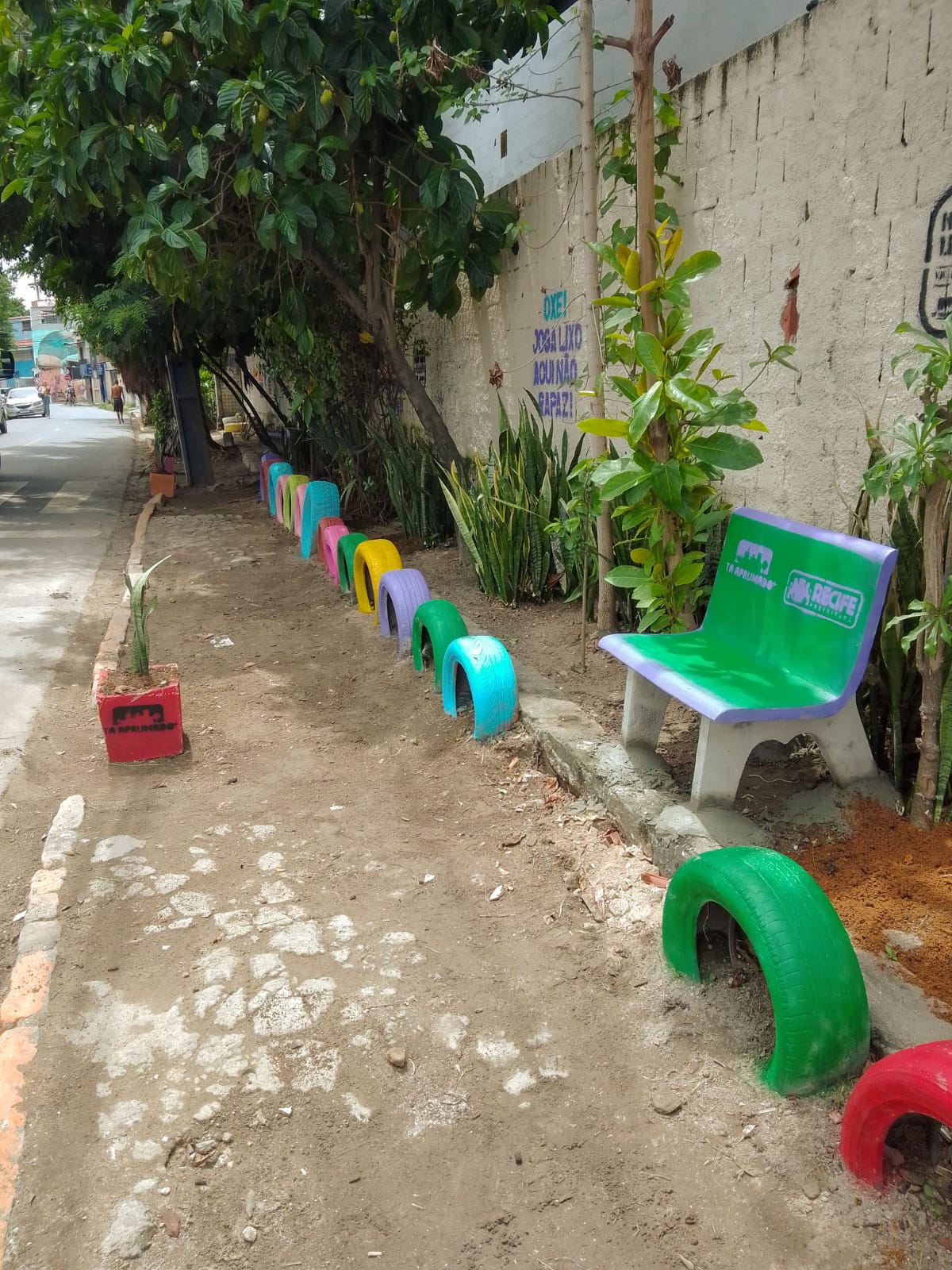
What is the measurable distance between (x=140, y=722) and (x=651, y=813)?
2371 millimetres

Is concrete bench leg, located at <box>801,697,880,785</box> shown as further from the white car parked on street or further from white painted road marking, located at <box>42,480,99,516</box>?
the white car parked on street

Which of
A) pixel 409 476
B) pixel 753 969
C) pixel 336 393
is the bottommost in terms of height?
pixel 753 969

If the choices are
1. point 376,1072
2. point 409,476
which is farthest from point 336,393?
point 376,1072

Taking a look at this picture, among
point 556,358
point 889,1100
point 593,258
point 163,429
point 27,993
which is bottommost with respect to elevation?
point 27,993

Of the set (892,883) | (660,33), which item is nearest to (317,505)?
(660,33)

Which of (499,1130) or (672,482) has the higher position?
(672,482)

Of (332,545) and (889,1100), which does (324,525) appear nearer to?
(332,545)

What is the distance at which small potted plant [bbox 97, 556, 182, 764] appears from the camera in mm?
4238

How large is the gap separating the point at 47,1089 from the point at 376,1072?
2.56 ft

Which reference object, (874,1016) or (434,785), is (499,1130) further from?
(434,785)

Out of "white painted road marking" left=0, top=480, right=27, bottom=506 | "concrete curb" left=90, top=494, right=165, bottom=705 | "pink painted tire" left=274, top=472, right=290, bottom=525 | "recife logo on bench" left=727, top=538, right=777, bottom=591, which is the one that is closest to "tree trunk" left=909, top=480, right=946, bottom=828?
"recife logo on bench" left=727, top=538, right=777, bottom=591

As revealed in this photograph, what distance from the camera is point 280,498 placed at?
9.96 metres

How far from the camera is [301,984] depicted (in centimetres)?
265

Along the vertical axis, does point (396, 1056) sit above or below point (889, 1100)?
below
